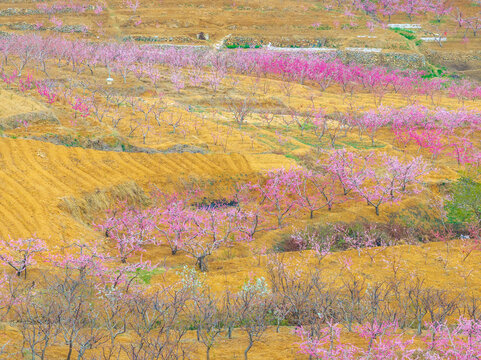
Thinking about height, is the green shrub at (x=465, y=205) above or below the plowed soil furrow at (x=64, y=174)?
below

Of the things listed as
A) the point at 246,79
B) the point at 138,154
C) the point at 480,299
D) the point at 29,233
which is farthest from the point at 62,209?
the point at 246,79

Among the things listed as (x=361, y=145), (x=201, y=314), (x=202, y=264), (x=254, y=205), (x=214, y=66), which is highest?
(x=214, y=66)

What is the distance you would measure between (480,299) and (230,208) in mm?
11098

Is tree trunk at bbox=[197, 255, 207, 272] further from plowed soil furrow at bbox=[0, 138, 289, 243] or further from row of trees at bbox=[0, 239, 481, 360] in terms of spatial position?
plowed soil furrow at bbox=[0, 138, 289, 243]

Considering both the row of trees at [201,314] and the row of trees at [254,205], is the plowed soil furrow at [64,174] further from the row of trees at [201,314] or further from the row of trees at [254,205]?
the row of trees at [201,314]

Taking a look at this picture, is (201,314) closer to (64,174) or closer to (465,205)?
(64,174)

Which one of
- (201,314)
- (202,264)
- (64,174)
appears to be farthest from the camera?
(64,174)

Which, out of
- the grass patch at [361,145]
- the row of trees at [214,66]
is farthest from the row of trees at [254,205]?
the row of trees at [214,66]

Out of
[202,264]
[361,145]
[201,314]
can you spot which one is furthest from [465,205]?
[201,314]

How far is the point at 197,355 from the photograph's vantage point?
43.8ft

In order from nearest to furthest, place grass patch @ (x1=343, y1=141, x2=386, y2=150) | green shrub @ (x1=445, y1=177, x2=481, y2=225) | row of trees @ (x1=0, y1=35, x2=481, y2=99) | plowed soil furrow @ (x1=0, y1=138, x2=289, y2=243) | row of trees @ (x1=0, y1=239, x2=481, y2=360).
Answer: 1. row of trees @ (x1=0, y1=239, x2=481, y2=360)
2. plowed soil furrow @ (x1=0, y1=138, x2=289, y2=243)
3. green shrub @ (x1=445, y1=177, x2=481, y2=225)
4. grass patch @ (x1=343, y1=141, x2=386, y2=150)
5. row of trees @ (x1=0, y1=35, x2=481, y2=99)

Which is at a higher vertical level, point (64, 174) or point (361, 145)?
point (64, 174)

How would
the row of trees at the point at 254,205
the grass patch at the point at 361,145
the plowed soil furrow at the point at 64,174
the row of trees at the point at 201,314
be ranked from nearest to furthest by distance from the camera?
1. the row of trees at the point at 201,314
2. the plowed soil furrow at the point at 64,174
3. the row of trees at the point at 254,205
4. the grass patch at the point at 361,145

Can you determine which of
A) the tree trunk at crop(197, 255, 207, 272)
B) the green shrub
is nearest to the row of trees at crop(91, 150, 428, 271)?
the tree trunk at crop(197, 255, 207, 272)
